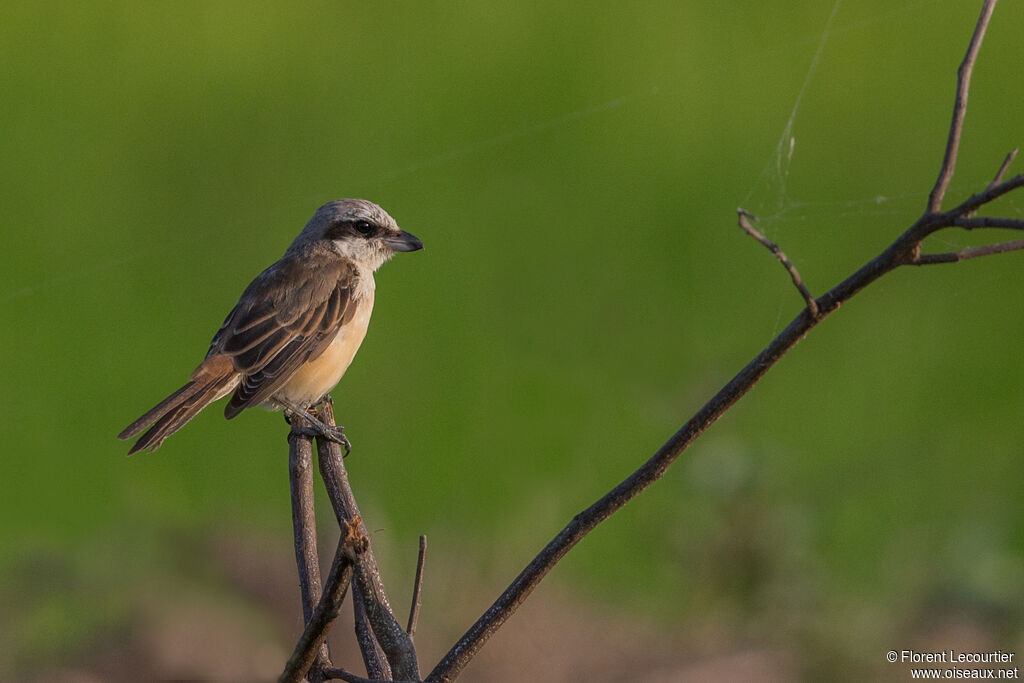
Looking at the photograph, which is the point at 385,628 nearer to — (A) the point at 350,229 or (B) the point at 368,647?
(B) the point at 368,647

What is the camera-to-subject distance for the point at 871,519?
389 centimetres

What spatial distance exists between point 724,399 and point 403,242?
103 inches

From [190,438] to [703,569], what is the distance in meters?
2.16

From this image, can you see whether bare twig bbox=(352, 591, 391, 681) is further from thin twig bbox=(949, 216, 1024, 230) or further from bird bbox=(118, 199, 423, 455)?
bird bbox=(118, 199, 423, 455)

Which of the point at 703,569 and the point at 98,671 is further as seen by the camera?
the point at 703,569

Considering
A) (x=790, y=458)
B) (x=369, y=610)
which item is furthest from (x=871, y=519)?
(x=369, y=610)

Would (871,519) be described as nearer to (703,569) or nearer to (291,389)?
(703,569)

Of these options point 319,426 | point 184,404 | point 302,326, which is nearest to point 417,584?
point 319,426

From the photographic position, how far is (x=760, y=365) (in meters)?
1.13

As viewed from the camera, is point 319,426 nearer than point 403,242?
Yes

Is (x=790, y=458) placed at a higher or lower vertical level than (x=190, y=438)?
lower

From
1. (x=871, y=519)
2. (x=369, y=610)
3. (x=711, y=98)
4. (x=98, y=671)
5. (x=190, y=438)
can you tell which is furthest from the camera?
(x=711, y=98)

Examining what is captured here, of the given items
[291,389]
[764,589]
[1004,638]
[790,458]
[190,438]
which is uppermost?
[291,389]

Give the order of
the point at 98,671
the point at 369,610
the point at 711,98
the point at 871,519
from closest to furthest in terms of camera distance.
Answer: the point at 369,610
the point at 98,671
the point at 871,519
the point at 711,98
